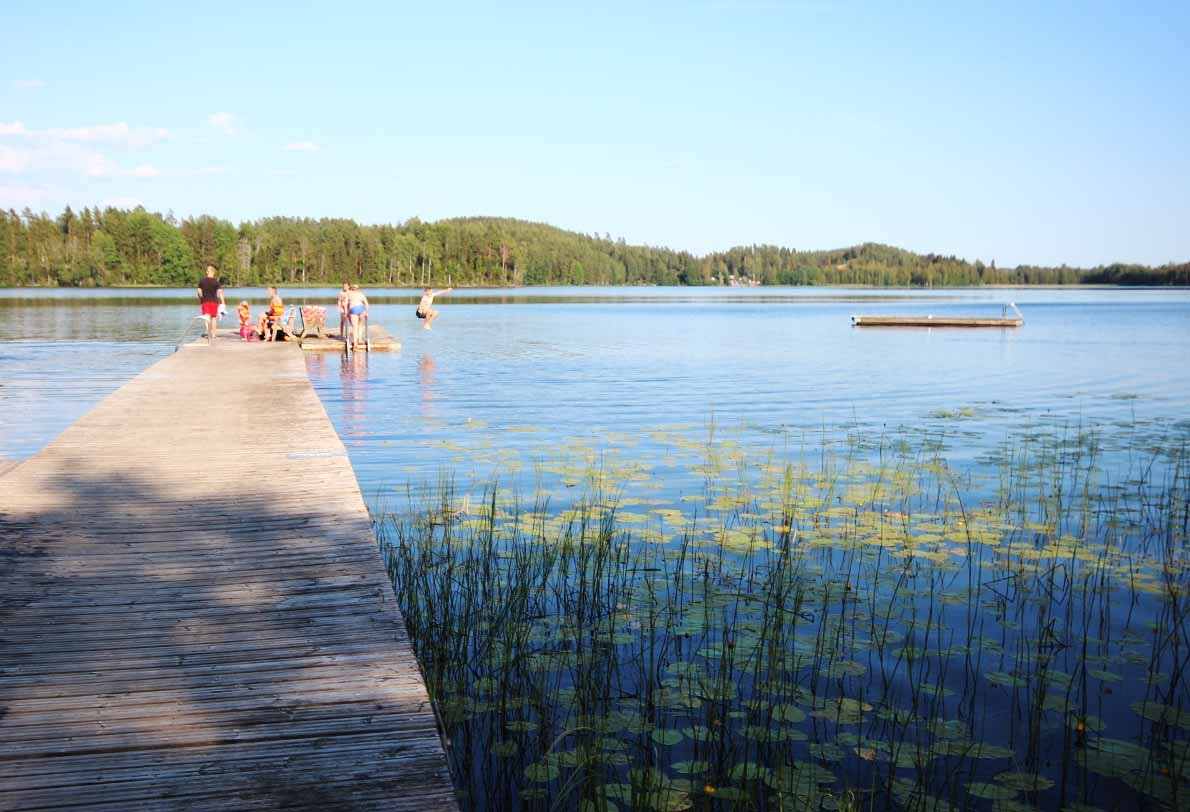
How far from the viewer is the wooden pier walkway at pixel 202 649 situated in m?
2.79

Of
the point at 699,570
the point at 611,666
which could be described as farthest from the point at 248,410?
the point at 611,666

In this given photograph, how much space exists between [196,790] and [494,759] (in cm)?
154

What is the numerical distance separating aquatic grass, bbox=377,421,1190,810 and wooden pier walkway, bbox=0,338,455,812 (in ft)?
2.09

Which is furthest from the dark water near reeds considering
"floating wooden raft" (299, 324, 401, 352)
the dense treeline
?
A: the dense treeline

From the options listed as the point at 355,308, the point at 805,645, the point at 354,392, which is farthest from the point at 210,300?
the point at 805,645

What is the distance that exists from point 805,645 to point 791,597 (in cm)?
81

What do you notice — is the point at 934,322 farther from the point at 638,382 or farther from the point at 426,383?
the point at 426,383

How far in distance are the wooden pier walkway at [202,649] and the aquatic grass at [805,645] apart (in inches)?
25.1

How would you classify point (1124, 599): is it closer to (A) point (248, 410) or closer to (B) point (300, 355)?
(A) point (248, 410)

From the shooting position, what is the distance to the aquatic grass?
3891mm

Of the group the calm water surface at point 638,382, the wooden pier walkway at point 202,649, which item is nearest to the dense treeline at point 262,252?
the calm water surface at point 638,382

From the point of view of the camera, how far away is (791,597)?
5.98m

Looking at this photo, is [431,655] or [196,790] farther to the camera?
[431,655]

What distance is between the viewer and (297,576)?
15.7 ft
